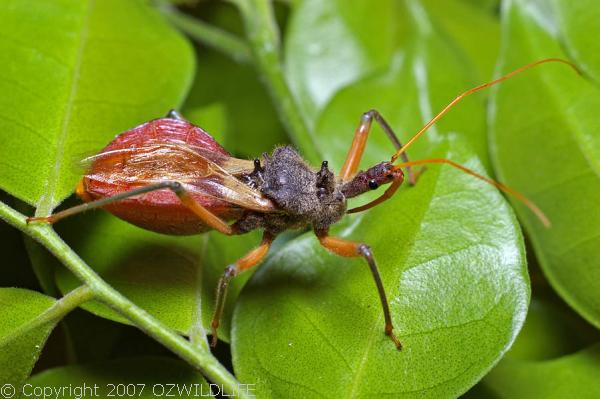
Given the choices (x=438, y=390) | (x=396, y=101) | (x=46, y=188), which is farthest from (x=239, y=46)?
(x=438, y=390)

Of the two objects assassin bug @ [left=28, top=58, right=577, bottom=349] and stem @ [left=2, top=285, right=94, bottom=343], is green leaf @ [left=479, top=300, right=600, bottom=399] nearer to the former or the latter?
assassin bug @ [left=28, top=58, right=577, bottom=349]

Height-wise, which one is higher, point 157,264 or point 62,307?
point 157,264

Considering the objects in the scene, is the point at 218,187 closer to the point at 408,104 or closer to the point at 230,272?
the point at 230,272

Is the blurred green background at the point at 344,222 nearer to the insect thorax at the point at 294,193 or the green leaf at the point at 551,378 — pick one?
the green leaf at the point at 551,378

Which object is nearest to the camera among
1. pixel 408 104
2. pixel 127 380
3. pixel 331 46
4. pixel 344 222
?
pixel 127 380

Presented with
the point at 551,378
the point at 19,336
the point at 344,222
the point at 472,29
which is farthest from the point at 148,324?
the point at 472,29

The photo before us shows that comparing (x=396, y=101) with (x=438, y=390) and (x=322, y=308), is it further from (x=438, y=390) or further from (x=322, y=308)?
(x=438, y=390)
